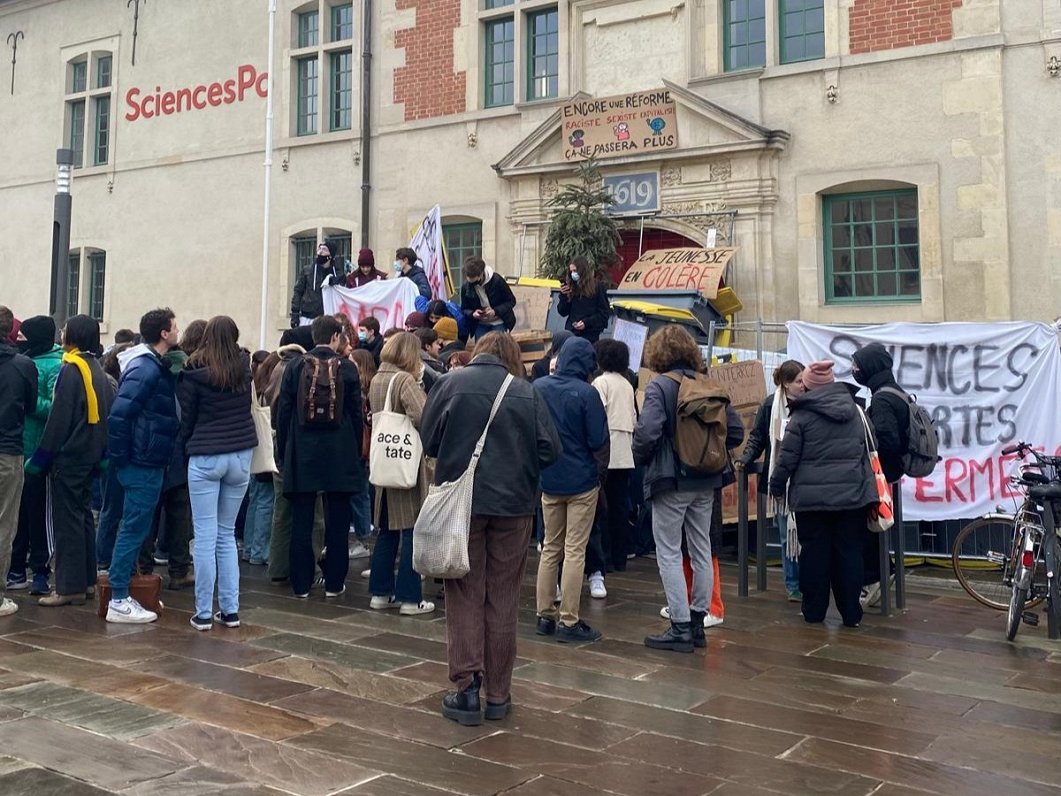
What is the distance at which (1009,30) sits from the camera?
39.3ft

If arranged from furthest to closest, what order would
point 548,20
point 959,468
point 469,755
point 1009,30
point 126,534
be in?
point 548,20 → point 1009,30 → point 959,468 → point 126,534 → point 469,755

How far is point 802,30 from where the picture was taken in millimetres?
13461

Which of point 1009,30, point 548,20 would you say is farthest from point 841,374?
point 548,20

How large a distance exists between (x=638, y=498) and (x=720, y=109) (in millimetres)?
6495

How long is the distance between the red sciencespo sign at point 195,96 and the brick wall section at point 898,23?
10342mm

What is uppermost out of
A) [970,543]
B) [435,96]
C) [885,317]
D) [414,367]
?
[435,96]

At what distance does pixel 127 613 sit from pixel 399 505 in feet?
6.38

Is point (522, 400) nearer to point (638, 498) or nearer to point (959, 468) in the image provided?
point (638, 498)

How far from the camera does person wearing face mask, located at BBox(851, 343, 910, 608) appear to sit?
7246 mm

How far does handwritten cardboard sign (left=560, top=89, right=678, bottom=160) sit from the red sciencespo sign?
21.7 ft

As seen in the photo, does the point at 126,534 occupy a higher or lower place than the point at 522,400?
lower

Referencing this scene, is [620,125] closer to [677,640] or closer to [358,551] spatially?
[358,551]

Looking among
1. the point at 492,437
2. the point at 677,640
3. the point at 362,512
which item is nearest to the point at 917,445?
the point at 677,640

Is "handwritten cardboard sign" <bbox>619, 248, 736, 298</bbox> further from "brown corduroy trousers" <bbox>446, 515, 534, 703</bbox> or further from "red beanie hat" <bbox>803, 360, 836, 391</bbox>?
"brown corduroy trousers" <bbox>446, 515, 534, 703</bbox>
